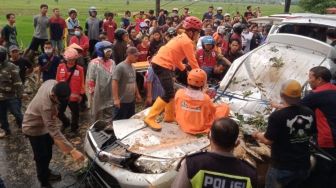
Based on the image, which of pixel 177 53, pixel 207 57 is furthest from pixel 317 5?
pixel 177 53

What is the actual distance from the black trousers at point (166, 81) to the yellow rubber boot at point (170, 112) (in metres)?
0.07

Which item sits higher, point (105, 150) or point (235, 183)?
point (235, 183)

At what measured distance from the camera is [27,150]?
6.96 metres

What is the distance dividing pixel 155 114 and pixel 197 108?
77 cm

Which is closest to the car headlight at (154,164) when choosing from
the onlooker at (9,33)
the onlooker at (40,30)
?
the onlooker at (9,33)

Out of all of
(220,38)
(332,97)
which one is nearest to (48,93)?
(332,97)

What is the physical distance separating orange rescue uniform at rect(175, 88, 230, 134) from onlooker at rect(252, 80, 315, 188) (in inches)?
33.4

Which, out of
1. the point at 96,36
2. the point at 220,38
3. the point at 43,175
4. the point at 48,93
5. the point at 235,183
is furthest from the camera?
the point at 96,36

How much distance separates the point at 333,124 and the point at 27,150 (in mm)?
5082

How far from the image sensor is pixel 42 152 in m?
5.45

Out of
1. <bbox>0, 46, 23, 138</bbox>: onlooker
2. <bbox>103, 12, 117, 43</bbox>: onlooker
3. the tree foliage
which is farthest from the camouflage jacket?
the tree foliage

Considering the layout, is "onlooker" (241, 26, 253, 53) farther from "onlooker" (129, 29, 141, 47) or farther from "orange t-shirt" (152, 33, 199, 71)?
"orange t-shirt" (152, 33, 199, 71)

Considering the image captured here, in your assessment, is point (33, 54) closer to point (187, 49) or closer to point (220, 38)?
point (220, 38)

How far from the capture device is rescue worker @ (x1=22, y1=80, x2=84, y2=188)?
4844 mm
